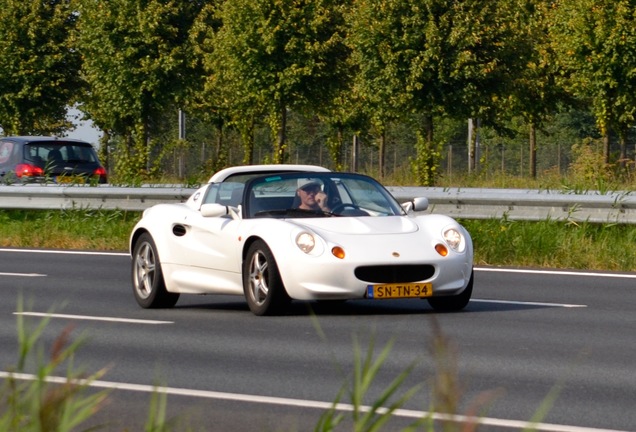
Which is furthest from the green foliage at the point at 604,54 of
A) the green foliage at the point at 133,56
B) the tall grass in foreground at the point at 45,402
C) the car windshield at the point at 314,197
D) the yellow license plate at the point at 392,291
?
the tall grass in foreground at the point at 45,402

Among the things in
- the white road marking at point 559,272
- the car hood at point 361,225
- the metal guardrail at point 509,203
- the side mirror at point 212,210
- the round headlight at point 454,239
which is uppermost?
the side mirror at point 212,210

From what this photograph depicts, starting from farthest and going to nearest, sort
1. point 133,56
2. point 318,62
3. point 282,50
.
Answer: point 133,56 < point 282,50 < point 318,62

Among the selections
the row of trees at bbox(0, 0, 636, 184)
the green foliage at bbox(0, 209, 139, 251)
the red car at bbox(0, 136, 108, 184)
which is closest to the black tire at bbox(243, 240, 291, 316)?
the green foliage at bbox(0, 209, 139, 251)

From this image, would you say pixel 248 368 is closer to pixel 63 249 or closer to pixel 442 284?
pixel 442 284

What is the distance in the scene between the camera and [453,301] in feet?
38.8

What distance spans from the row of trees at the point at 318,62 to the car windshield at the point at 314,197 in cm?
2104

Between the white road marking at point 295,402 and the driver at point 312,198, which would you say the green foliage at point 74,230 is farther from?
the white road marking at point 295,402

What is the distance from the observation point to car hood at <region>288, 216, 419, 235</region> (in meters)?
11.3

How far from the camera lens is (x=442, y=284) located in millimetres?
11203

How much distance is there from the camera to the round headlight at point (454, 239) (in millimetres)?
11406

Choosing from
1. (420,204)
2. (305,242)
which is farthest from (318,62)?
(305,242)

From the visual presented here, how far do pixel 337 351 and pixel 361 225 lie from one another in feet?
7.40

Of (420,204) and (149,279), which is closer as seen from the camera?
(420,204)

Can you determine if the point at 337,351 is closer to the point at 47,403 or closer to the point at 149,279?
the point at 149,279
